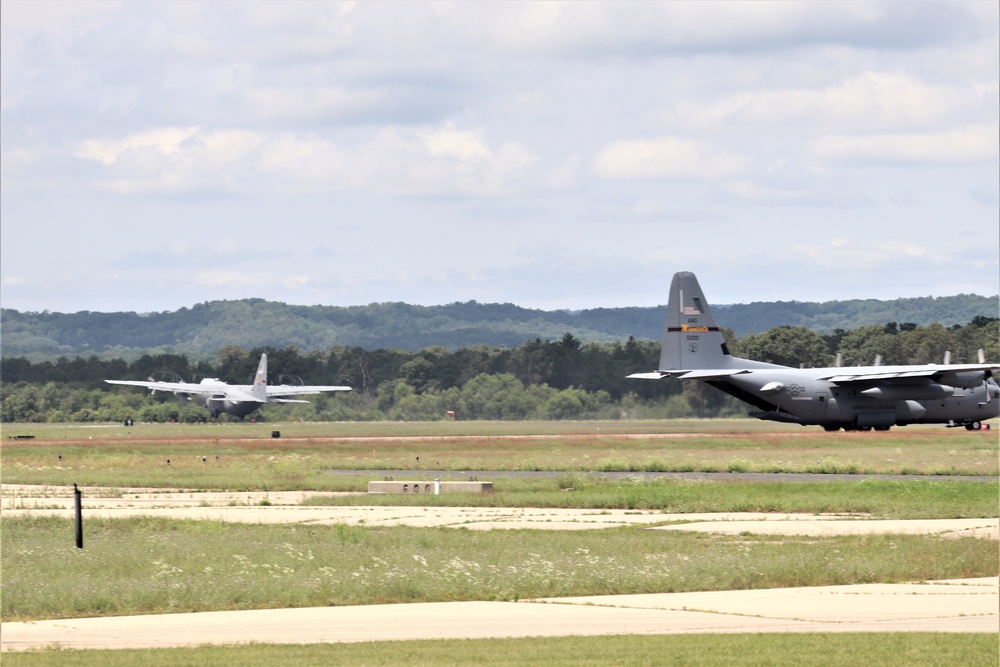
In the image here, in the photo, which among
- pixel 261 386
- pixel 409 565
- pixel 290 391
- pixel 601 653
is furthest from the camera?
pixel 290 391

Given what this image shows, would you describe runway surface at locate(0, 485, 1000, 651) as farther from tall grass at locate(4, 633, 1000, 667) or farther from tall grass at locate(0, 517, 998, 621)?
tall grass at locate(0, 517, 998, 621)

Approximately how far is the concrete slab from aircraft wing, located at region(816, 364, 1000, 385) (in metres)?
47.9

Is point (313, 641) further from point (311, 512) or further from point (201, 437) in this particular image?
point (201, 437)

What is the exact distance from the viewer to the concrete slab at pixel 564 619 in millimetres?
18078

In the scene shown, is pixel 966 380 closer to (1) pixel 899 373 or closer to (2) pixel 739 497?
(1) pixel 899 373

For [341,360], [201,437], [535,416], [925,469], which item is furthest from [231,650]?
[341,360]

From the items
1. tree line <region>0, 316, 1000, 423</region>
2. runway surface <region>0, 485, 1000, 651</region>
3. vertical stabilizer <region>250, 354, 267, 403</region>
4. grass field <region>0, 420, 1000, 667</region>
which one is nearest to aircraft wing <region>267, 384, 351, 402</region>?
vertical stabilizer <region>250, 354, 267, 403</region>

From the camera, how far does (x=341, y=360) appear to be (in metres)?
165

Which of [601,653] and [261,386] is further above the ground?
[261,386]

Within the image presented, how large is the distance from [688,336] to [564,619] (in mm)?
50829

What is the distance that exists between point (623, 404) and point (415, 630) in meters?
85.3

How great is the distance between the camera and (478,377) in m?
141

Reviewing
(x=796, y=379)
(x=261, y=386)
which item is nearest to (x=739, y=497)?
(x=796, y=379)

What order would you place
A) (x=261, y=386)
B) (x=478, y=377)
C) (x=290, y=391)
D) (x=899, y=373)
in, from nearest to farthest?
(x=899, y=373), (x=261, y=386), (x=290, y=391), (x=478, y=377)
